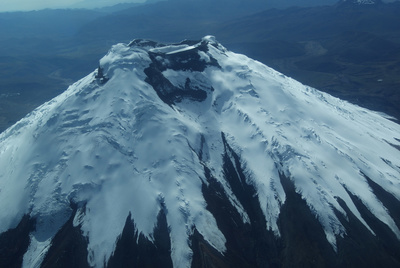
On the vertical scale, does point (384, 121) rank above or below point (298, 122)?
below

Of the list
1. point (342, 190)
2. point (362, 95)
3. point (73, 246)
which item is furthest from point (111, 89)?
point (362, 95)

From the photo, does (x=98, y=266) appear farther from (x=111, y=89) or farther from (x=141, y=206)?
(x=111, y=89)

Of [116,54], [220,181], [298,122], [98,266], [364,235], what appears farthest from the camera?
[116,54]

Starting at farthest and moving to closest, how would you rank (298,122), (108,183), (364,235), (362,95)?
(362,95) → (298,122) → (108,183) → (364,235)

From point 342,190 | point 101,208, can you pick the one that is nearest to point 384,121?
point 342,190

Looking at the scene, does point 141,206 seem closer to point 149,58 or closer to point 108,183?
point 108,183

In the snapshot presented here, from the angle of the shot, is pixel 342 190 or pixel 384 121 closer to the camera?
pixel 342 190

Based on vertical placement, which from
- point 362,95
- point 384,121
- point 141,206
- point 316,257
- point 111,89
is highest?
point 111,89
